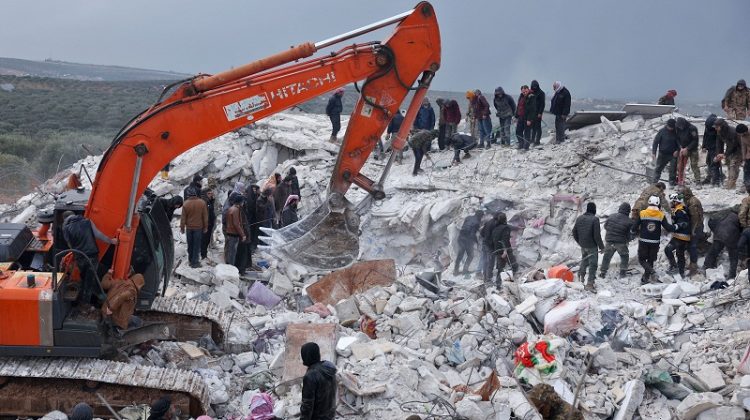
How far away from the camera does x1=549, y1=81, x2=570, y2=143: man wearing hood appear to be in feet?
52.7

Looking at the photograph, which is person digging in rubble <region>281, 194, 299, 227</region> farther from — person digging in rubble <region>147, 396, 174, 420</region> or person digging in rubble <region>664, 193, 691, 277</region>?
person digging in rubble <region>147, 396, 174, 420</region>

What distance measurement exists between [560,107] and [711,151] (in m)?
3.56

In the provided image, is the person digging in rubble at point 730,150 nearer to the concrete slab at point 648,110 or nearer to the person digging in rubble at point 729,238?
the person digging in rubble at point 729,238

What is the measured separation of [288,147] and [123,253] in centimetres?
1097

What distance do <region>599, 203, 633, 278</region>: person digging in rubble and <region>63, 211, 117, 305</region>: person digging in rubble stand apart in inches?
299

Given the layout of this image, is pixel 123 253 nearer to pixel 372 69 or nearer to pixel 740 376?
pixel 372 69

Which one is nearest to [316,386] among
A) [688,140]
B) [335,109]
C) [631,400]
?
[631,400]

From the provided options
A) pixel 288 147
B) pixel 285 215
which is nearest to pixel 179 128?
pixel 285 215

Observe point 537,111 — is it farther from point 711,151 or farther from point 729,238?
point 729,238

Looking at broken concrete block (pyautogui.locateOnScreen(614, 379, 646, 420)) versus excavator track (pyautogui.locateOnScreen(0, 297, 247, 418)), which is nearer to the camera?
excavator track (pyautogui.locateOnScreen(0, 297, 247, 418))

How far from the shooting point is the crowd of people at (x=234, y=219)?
12414 mm

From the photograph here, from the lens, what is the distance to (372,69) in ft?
28.4

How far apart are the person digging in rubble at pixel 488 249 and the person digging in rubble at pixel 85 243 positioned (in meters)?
6.46

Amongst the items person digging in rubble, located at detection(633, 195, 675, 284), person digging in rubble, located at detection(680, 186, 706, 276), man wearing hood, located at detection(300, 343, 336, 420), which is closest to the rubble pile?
person digging in rubble, located at detection(633, 195, 675, 284)
